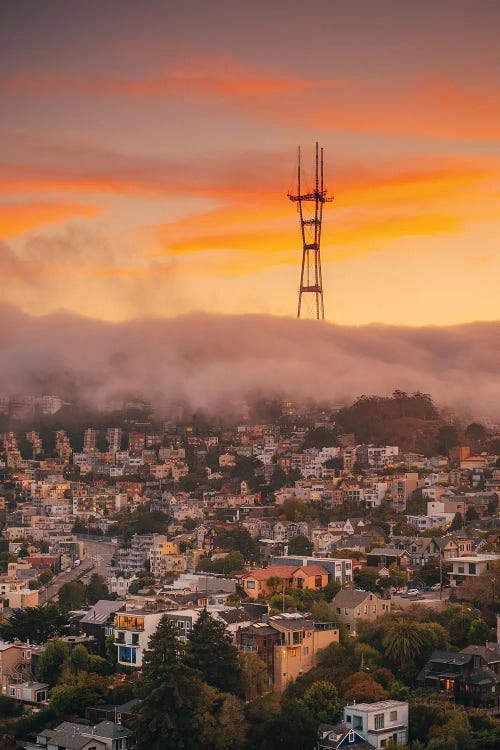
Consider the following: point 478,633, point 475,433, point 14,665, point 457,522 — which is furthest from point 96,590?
point 475,433

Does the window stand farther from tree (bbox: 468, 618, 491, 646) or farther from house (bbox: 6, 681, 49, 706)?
house (bbox: 6, 681, 49, 706)

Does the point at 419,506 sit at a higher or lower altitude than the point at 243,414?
lower

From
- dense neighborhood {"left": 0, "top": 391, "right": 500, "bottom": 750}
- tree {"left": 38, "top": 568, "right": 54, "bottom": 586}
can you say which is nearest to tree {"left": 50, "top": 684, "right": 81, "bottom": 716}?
dense neighborhood {"left": 0, "top": 391, "right": 500, "bottom": 750}

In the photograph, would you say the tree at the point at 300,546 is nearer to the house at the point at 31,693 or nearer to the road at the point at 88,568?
the road at the point at 88,568

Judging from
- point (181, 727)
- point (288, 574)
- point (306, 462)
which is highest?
point (306, 462)

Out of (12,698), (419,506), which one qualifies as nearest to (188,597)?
(12,698)

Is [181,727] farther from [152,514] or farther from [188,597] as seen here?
[152,514]

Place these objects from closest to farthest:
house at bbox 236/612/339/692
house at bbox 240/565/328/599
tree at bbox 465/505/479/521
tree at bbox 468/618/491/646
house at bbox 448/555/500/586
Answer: house at bbox 236/612/339/692, tree at bbox 468/618/491/646, house at bbox 448/555/500/586, house at bbox 240/565/328/599, tree at bbox 465/505/479/521
